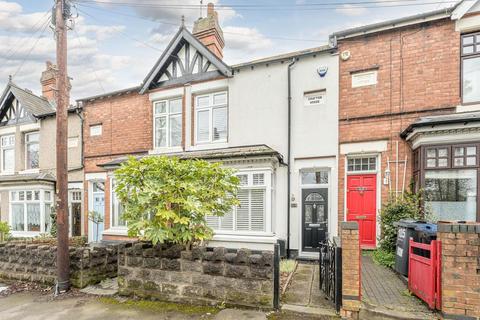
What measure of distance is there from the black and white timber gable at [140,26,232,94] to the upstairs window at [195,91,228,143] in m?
0.80

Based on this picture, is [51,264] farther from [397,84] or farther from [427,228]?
[397,84]

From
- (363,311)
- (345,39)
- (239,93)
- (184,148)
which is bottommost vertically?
(363,311)

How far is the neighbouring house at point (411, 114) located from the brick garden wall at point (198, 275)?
15.2 ft

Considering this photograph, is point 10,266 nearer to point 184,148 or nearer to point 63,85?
point 63,85

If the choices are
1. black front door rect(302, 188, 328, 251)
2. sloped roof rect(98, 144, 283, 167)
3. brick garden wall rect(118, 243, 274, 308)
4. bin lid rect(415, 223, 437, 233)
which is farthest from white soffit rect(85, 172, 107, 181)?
bin lid rect(415, 223, 437, 233)

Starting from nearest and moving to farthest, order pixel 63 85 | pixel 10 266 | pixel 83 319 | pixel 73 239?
pixel 83 319 < pixel 63 85 < pixel 10 266 < pixel 73 239

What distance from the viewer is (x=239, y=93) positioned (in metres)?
10.1

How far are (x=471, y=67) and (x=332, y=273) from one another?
7086 mm

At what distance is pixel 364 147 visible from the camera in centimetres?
843

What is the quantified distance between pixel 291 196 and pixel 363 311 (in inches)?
188

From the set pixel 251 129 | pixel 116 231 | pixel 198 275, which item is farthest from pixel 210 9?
pixel 198 275

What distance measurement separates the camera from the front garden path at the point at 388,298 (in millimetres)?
4324

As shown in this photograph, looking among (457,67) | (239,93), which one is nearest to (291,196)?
(239,93)

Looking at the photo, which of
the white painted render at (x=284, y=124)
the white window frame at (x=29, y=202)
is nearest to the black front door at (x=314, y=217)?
the white painted render at (x=284, y=124)
